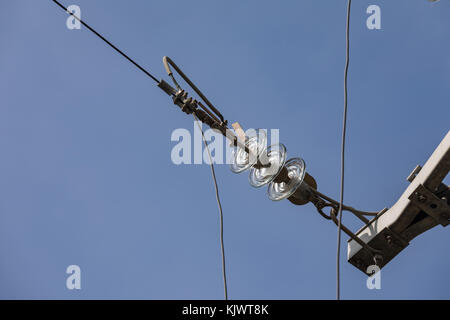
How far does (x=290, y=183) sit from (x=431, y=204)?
1.17 meters

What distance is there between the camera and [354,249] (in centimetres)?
520

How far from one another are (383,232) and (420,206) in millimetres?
427

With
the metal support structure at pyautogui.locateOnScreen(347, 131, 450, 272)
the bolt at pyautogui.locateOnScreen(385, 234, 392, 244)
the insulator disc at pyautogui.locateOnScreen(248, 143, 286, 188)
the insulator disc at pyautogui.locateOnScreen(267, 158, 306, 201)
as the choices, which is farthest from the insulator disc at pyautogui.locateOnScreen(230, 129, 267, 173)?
the bolt at pyautogui.locateOnScreen(385, 234, 392, 244)

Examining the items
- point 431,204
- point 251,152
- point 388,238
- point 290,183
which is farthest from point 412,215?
point 251,152

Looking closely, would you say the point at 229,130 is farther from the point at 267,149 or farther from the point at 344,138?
the point at 344,138

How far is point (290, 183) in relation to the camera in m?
5.21

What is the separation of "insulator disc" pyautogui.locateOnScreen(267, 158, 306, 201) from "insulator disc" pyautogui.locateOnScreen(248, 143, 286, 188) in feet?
0.47

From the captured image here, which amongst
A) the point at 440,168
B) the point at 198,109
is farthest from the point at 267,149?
the point at 440,168

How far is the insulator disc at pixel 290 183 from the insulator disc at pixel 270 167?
142 millimetres

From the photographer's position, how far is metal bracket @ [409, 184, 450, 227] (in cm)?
473

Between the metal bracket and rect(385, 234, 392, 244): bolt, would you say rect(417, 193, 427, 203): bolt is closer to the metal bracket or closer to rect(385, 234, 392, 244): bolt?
the metal bracket

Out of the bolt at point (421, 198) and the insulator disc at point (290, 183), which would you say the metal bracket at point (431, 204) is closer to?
the bolt at point (421, 198)

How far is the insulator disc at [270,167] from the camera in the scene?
5.15 metres

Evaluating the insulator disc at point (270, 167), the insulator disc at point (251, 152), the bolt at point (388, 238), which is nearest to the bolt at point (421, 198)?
the bolt at point (388, 238)
